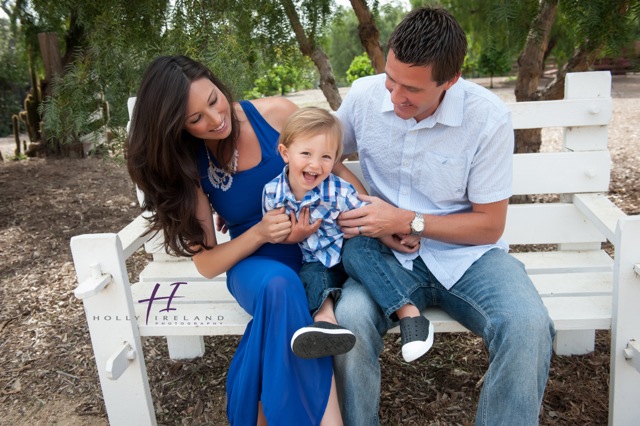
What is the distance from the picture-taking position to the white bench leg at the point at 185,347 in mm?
2924

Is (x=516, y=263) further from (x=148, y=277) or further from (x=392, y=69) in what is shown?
(x=148, y=277)

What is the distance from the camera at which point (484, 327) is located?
6.36ft

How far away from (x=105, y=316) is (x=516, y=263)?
4.70 ft

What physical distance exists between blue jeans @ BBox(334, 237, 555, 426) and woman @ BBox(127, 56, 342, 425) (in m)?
0.10

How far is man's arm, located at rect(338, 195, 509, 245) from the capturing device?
6.93ft

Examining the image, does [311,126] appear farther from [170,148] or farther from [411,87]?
[170,148]

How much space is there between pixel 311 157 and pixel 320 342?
0.60m

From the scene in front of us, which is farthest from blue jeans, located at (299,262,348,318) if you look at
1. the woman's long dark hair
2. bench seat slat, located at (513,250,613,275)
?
bench seat slat, located at (513,250,613,275)

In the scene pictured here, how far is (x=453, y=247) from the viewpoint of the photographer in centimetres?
220

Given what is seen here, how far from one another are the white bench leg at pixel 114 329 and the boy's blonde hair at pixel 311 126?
26.7 inches

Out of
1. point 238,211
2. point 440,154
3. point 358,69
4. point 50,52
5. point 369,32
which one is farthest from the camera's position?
point 358,69

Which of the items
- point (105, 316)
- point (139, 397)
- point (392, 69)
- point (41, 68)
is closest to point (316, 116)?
point (392, 69)

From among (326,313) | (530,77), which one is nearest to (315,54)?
(530,77)

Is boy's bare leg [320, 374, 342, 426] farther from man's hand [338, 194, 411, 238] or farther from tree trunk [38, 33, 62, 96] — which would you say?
tree trunk [38, 33, 62, 96]
